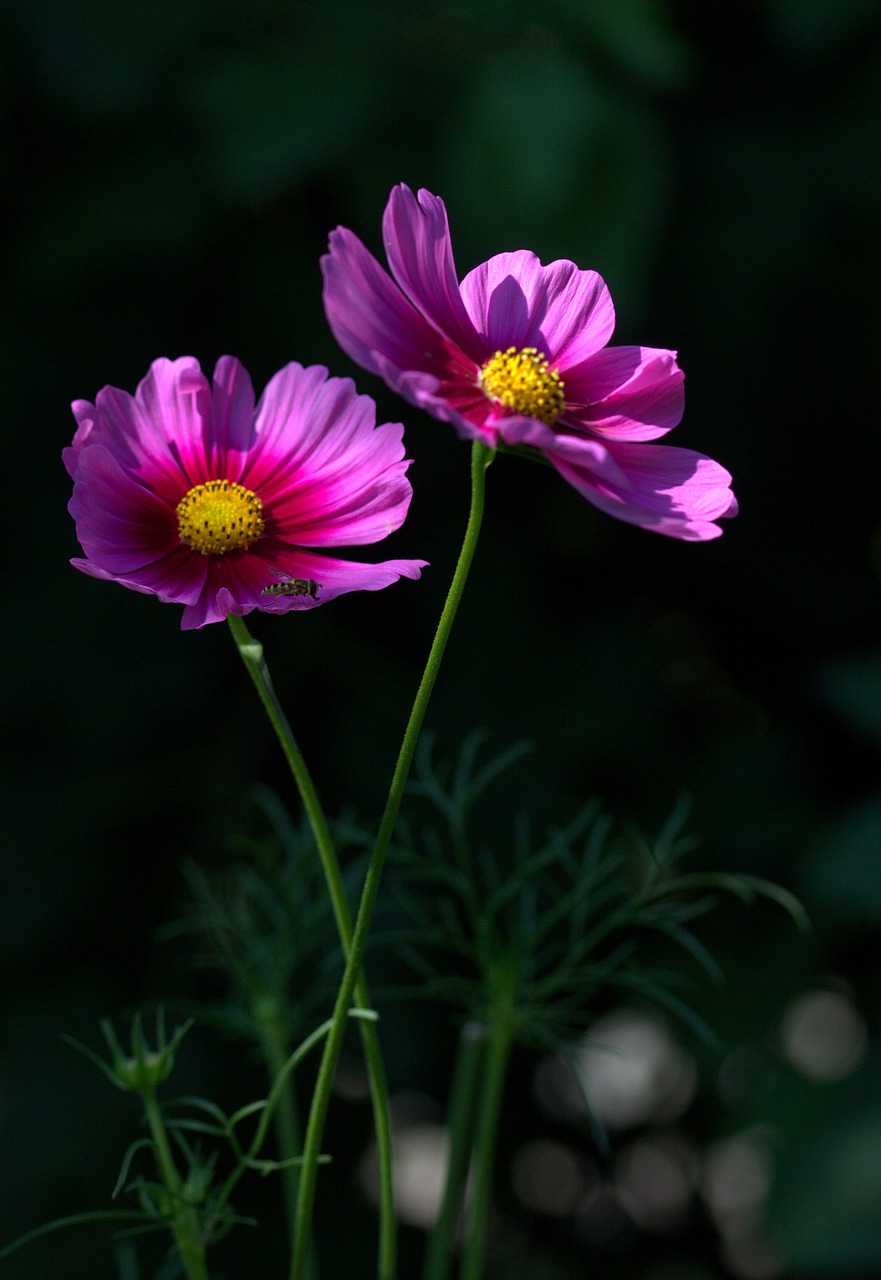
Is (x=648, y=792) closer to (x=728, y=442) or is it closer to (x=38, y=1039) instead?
(x=728, y=442)

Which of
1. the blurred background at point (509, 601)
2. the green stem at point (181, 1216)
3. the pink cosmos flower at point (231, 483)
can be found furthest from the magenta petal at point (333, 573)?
the blurred background at point (509, 601)

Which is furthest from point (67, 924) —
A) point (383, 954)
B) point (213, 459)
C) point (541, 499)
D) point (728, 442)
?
point (213, 459)

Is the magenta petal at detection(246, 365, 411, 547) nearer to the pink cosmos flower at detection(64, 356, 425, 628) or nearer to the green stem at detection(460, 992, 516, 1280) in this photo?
the pink cosmos flower at detection(64, 356, 425, 628)

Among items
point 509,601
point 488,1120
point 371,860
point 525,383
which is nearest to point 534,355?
point 525,383

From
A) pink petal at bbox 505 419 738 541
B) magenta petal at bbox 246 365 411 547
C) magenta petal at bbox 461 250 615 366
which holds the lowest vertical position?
pink petal at bbox 505 419 738 541

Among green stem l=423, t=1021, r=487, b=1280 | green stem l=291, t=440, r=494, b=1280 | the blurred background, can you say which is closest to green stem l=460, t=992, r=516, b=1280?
green stem l=423, t=1021, r=487, b=1280

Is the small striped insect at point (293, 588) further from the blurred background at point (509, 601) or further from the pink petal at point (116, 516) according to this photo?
the blurred background at point (509, 601)

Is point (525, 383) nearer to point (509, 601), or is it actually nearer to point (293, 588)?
point (293, 588)
